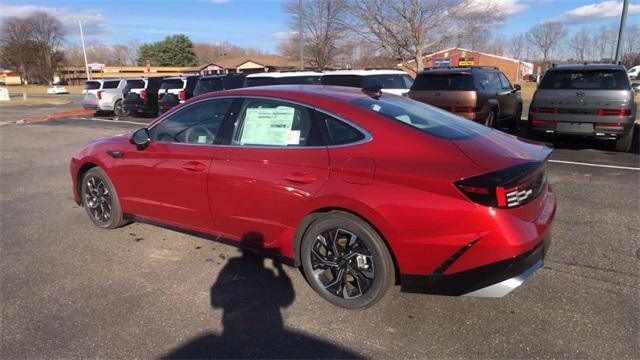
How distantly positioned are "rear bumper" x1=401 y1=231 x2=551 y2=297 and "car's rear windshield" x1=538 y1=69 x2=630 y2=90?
273 inches

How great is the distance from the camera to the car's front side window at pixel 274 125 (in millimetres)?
3352

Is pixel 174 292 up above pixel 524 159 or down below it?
below

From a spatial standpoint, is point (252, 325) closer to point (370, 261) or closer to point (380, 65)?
point (370, 261)

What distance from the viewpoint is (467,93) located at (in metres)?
9.99

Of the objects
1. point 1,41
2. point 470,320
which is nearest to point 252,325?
point 470,320

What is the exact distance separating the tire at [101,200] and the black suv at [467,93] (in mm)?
7589

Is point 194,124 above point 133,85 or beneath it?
beneath

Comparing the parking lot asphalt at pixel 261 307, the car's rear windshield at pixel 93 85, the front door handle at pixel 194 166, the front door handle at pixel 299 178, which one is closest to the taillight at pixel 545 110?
the parking lot asphalt at pixel 261 307

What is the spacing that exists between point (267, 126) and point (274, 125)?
2.7 inches

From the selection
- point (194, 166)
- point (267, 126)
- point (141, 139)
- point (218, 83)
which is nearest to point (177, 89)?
point (218, 83)

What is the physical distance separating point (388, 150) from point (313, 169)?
0.54m

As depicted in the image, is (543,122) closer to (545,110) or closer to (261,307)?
(545,110)

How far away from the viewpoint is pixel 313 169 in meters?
3.15

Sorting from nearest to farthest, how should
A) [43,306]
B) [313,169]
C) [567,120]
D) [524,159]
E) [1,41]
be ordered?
[524,159] → [313,169] → [43,306] → [567,120] → [1,41]
